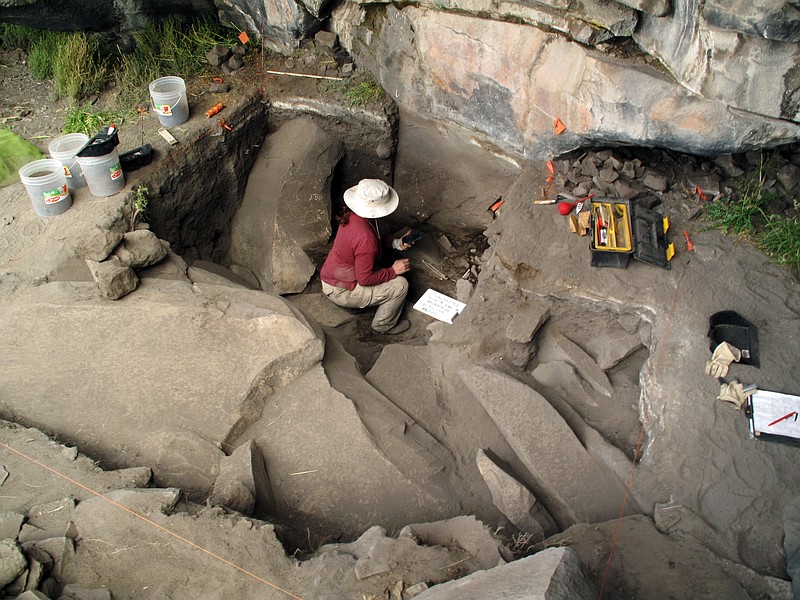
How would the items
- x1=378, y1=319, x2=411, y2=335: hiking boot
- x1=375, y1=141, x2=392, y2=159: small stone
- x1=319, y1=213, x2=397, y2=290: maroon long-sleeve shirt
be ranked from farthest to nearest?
x1=375, y1=141, x2=392, y2=159: small stone → x1=378, y1=319, x2=411, y2=335: hiking boot → x1=319, y1=213, x2=397, y2=290: maroon long-sleeve shirt

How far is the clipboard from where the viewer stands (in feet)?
11.3

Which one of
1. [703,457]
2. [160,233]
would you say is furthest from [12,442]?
[703,457]

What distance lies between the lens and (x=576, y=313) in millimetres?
4324

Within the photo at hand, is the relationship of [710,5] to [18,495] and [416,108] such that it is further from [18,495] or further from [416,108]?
[18,495]

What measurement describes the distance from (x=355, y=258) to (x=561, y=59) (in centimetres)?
215

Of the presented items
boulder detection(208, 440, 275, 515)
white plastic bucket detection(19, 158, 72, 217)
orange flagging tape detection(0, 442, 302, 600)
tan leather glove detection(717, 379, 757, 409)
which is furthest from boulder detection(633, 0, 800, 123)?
white plastic bucket detection(19, 158, 72, 217)

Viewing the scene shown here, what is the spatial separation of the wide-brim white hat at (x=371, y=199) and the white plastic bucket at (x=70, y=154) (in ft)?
7.13

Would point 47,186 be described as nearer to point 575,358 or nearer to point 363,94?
point 363,94

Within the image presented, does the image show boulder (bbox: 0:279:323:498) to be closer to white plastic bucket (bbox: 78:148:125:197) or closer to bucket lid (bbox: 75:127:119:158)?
white plastic bucket (bbox: 78:148:125:197)

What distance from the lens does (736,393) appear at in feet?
11.8

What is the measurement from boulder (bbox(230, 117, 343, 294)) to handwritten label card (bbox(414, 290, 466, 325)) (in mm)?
1103

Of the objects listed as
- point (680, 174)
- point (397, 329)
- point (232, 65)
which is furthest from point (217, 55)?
point (680, 174)

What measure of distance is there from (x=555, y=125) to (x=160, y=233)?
10.8ft

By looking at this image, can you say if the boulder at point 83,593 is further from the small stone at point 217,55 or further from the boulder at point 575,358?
the small stone at point 217,55
